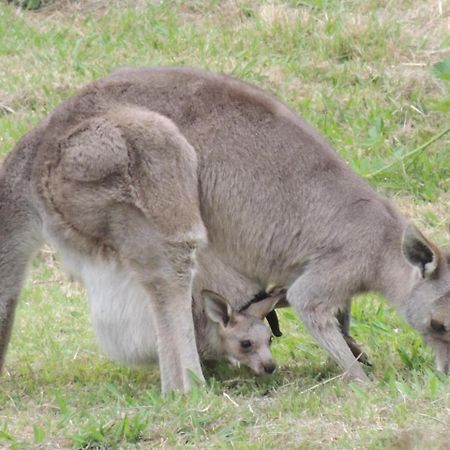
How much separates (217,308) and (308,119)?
3518 mm

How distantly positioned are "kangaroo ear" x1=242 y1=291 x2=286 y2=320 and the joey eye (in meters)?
0.79

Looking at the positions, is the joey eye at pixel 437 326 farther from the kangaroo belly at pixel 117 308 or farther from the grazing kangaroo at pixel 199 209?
the kangaroo belly at pixel 117 308

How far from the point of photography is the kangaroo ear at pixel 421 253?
22.7ft

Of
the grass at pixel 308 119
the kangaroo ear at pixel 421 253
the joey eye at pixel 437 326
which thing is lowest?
the grass at pixel 308 119

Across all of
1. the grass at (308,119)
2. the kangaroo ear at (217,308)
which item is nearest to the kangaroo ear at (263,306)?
the kangaroo ear at (217,308)

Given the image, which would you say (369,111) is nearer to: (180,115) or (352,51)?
(352,51)

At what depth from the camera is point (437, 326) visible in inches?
275

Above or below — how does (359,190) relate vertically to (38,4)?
above

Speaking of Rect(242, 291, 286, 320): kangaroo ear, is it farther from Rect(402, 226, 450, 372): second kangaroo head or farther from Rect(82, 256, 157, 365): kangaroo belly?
Rect(402, 226, 450, 372): second kangaroo head

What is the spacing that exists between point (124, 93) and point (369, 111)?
3.70m

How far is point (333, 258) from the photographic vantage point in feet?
23.5

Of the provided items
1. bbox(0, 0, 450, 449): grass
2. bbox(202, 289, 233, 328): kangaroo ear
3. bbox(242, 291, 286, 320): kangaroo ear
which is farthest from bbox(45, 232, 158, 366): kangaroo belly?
bbox(242, 291, 286, 320): kangaroo ear

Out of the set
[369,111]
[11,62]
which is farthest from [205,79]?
[11,62]

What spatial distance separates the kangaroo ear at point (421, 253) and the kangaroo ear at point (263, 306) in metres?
0.71
